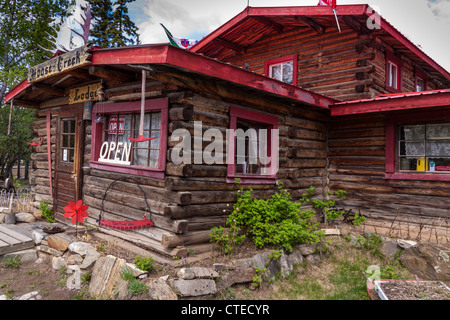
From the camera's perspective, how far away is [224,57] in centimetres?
1183

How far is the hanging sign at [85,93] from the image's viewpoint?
6886mm

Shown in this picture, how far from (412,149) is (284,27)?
17.7 feet

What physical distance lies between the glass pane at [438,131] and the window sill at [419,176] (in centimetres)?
82

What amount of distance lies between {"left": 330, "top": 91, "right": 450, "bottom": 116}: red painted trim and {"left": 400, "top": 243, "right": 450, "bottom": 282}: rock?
2.69 m

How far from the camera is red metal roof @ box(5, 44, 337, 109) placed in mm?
4344

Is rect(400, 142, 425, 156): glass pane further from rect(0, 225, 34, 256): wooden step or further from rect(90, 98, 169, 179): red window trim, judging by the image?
rect(0, 225, 34, 256): wooden step

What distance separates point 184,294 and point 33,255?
3673 millimetres

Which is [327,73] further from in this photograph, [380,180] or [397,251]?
[397,251]

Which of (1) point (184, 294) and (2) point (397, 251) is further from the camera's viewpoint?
(2) point (397, 251)

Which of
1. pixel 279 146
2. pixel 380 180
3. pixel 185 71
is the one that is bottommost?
pixel 380 180

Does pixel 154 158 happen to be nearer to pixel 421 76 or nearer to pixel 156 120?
pixel 156 120

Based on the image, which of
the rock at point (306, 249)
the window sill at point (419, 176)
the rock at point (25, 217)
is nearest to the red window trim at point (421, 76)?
the window sill at point (419, 176)

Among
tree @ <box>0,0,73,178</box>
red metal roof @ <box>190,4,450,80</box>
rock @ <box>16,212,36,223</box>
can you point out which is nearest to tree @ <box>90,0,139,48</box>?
tree @ <box>0,0,73,178</box>
